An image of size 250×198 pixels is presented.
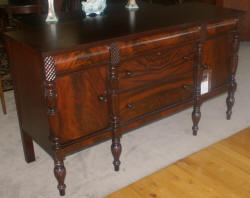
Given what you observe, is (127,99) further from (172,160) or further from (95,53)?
(172,160)

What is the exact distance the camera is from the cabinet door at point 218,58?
2.66 meters

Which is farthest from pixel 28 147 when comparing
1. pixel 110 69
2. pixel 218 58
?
pixel 218 58

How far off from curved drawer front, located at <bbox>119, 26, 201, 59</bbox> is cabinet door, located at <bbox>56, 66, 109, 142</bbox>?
186 mm

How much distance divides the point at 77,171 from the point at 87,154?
232mm

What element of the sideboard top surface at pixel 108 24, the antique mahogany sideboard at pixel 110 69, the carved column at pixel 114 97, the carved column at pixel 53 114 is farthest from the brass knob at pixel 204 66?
the carved column at pixel 53 114

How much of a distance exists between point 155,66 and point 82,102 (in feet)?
Answer: 1.85

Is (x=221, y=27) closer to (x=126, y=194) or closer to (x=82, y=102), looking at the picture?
(x=82, y=102)

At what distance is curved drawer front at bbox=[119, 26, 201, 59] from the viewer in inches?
84.0

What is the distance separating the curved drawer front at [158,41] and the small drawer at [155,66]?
0.04m

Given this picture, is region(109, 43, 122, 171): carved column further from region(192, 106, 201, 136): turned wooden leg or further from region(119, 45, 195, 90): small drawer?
region(192, 106, 201, 136): turned wooden leg

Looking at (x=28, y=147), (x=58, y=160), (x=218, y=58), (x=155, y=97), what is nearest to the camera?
(x=58, y=160)

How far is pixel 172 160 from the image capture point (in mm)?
2598

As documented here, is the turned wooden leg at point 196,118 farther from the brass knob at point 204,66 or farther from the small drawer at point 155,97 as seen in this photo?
the brass knob at point 204,66

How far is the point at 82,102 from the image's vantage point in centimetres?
208
